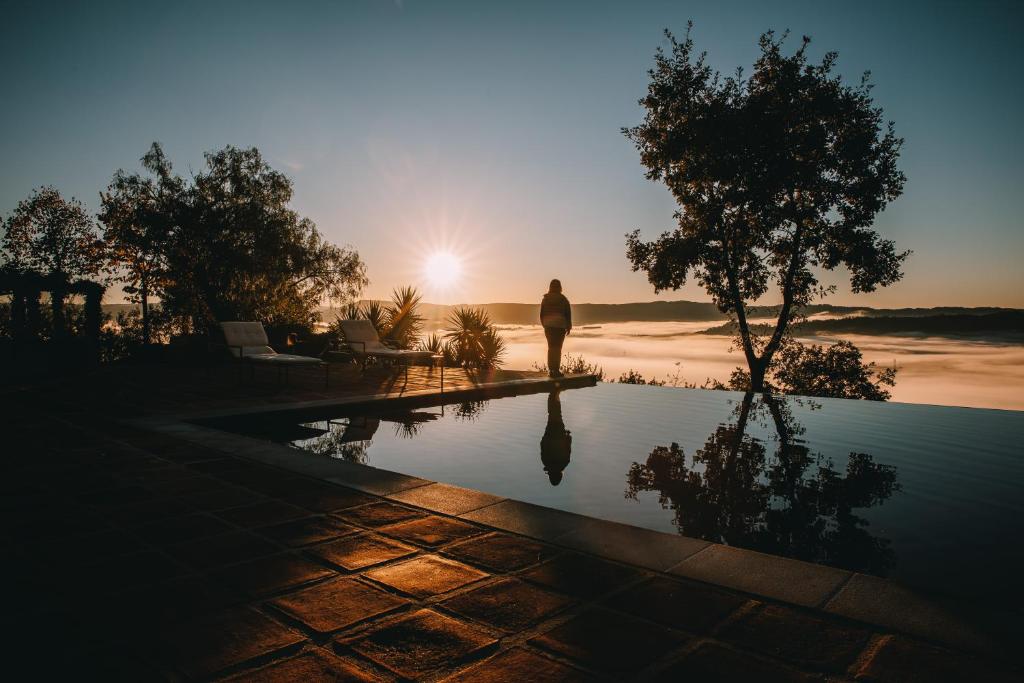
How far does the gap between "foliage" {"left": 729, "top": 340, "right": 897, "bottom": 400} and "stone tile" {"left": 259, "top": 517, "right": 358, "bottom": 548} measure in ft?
43.3

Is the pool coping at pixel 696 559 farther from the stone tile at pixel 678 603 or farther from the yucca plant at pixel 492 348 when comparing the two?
the yucca plant at pixel 492 348

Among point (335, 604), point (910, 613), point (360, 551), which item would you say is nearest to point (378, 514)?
point (360, 551)

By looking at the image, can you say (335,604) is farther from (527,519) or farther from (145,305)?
(145,305)

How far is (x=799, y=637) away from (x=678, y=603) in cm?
41

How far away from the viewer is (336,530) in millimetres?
2938

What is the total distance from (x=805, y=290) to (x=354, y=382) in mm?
10130

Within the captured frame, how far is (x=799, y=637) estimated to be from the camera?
6.31ft

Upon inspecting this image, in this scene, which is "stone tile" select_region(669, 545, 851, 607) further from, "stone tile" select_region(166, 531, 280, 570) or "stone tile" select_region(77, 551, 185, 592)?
"stone tile" select_region(77, 551, 185, 592)

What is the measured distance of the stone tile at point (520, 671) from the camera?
5.51 ft

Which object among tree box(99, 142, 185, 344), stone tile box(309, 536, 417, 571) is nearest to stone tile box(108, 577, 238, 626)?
stone tile box(309, 536, 417, 571)

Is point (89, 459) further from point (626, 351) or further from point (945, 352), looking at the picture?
point (945, 352)

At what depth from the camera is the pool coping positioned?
79.6 inches

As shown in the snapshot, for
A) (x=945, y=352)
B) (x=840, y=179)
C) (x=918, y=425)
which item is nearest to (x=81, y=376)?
(x=918, y=425)

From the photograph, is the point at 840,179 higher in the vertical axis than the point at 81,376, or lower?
higher
